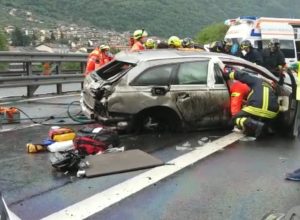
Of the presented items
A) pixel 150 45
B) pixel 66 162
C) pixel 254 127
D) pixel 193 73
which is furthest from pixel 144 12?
pixel 66 162

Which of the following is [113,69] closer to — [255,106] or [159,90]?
[159,90]

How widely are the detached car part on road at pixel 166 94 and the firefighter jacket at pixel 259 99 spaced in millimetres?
185

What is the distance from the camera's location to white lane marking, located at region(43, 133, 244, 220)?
506 centimetres

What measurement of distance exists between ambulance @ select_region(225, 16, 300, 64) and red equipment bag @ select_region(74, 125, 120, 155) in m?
18.1

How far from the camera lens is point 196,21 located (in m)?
66.4

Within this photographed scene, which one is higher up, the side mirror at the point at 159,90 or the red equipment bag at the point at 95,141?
the side mirror at the point at 159,90

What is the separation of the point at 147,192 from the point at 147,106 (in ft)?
10.3

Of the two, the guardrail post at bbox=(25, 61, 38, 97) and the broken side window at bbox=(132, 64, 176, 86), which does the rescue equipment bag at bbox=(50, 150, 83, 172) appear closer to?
the broken side window at bbox=(132, 64, 176, 86)

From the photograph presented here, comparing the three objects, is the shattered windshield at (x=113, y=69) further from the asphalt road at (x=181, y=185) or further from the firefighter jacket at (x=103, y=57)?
the firefighter jacket at (x=103, y=57)

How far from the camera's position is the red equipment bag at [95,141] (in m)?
7.44

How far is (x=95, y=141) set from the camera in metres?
7.54

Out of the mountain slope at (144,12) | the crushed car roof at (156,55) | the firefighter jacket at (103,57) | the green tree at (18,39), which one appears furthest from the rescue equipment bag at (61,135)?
the mountain slope at (144,12)

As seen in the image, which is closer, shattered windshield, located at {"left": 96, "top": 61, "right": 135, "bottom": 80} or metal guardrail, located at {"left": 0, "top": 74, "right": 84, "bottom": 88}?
shattered windshield, located at {"left": 96, "top": 61, "right": 135, "bottom": 80}

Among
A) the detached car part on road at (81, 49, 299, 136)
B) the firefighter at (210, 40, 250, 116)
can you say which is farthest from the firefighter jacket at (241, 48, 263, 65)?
the firefighter at (210, 40, 250, 116)
